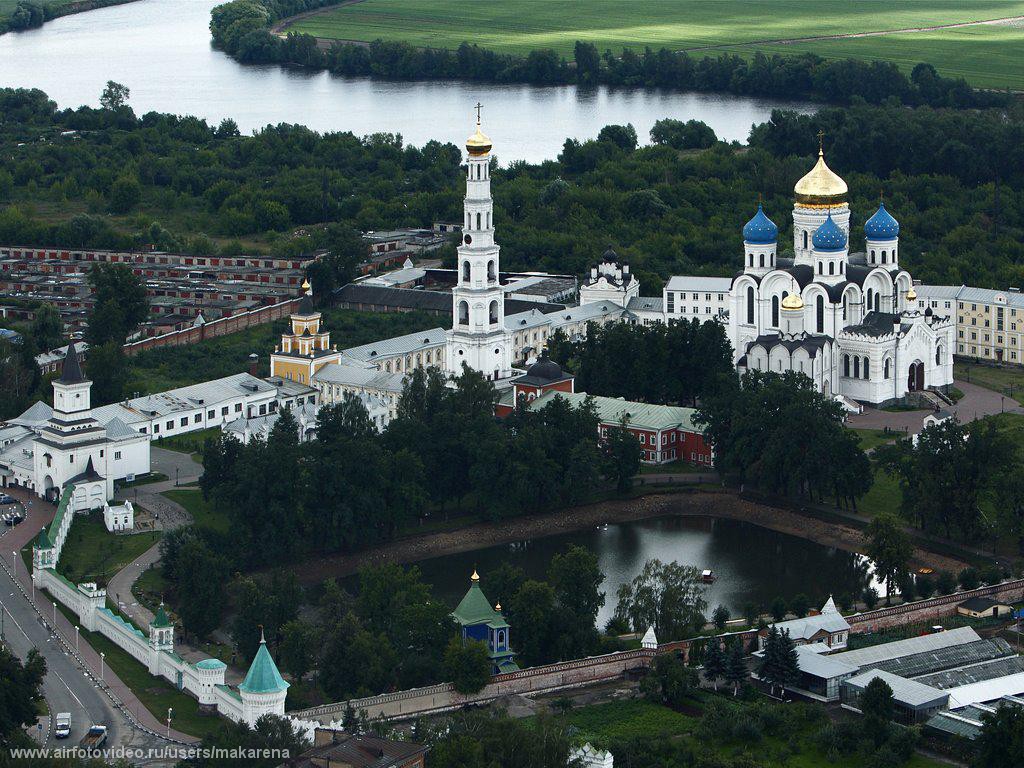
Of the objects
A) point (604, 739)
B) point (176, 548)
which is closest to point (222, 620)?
point (176, 548)

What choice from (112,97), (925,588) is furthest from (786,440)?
(112,97)

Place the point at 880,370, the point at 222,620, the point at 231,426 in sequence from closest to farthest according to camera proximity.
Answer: the point at 222,620, the point at 231,426, the point at 880,370

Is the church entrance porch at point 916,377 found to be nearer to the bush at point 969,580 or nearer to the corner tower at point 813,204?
the corner tower at point 813,204

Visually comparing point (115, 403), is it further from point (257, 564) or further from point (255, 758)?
point (255, 758)

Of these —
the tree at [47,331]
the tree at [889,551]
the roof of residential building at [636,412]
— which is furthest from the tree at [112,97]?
the tree at [889,551]

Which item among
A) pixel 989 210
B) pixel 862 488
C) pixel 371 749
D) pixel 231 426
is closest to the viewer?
pixel 371 749

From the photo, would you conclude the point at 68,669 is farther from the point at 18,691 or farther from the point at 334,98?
the point at 334,98

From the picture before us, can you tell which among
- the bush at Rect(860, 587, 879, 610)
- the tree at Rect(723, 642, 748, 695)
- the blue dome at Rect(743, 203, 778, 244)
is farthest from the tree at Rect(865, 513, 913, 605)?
the blue dome at Rect(743, 203, 778, 244)

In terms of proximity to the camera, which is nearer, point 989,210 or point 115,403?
point 115,403
